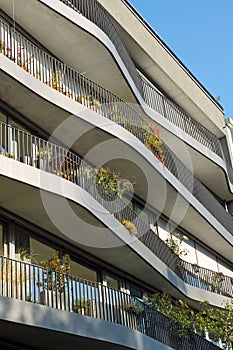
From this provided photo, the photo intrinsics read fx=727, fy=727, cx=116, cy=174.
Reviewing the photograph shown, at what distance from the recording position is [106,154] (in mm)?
23625

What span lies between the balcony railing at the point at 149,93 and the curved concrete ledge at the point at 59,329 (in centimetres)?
1051

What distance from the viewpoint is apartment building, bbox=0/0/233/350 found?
17.9m

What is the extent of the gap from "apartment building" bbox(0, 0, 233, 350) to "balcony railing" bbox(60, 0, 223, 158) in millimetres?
75

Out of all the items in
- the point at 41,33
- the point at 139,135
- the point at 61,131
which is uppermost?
the point at 41,33

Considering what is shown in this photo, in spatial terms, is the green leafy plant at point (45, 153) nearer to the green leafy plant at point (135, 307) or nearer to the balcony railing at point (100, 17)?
the green leafy plant at point (135, 307)

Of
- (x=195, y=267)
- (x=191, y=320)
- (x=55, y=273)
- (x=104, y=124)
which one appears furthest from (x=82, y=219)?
(x=195, y=267)

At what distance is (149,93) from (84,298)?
12359mm

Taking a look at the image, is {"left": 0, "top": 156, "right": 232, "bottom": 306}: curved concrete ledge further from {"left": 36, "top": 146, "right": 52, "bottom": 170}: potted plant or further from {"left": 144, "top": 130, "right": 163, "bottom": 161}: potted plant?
{"left": 144, "top": 130, "right": 163, "bottom": 161}: potted plant

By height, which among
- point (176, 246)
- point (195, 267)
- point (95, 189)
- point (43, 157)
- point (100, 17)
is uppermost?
Result: point (100, 17)

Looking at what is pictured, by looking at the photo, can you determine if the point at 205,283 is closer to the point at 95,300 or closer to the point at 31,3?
the point at 95,300

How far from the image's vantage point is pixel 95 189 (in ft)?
69.1

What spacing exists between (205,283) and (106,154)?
24.3 feet

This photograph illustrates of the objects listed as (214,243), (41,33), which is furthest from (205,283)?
(41,33)

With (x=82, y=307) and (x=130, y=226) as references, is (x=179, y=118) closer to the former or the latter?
(x=130, y=226)
